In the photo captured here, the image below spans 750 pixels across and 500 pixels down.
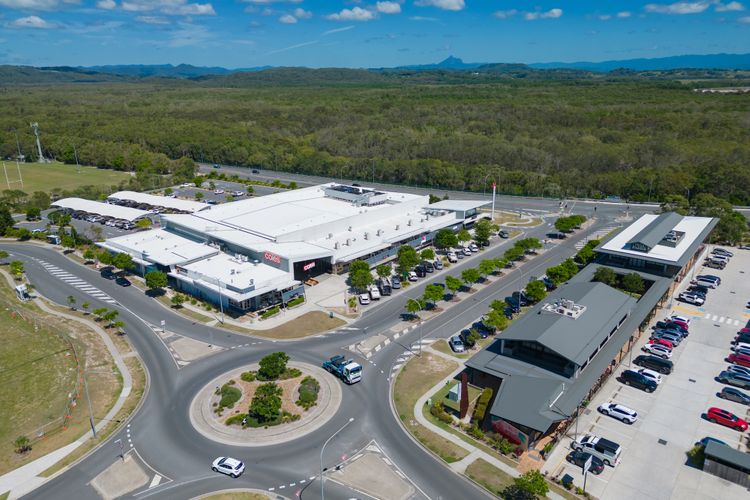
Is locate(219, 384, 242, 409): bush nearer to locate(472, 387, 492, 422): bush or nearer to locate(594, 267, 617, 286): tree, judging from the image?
locate(472, 387, 492, 422): bush

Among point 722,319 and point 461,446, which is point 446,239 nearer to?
point 722,319

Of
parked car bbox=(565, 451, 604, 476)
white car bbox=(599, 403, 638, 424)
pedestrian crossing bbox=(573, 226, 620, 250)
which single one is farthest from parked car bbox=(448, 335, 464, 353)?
pedestrian crossing bbox=(573, 226, 620, 250)

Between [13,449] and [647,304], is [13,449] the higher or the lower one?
the lower one

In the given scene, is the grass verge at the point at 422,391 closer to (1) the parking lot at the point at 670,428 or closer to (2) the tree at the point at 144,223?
(1) the parking lot at the point at 670,428

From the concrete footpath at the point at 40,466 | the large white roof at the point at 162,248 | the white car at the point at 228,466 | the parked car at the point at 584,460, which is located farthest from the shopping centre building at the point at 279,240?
the parked car at the point at 584,460

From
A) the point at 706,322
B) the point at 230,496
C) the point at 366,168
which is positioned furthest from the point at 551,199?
the point at 230,496

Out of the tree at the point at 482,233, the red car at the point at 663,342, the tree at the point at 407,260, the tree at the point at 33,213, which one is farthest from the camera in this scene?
the tree at the point at 33,213

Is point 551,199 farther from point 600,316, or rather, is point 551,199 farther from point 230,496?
point 230,496
